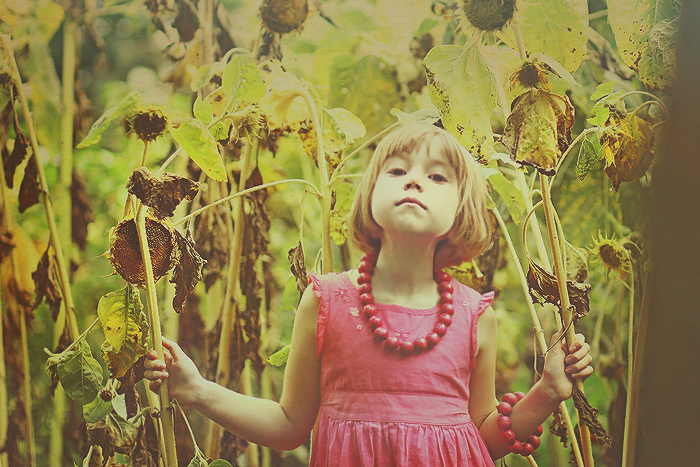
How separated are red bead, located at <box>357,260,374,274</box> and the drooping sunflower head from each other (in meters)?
0.41

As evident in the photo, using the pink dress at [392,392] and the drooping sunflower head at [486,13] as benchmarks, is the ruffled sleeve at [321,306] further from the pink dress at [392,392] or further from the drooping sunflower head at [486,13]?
the drooping sunflower head at [486,13]

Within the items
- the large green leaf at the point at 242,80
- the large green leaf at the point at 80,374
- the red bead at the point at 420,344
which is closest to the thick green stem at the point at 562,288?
the red bead at the point at 420,344

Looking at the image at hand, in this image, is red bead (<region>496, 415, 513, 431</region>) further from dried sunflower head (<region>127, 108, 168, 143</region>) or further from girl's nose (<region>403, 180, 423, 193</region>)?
dried sunflower head (<region>127, 108, 168, 143</region>)

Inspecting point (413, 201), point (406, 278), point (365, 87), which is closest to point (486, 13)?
point (365, 87)

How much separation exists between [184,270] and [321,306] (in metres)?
0.22

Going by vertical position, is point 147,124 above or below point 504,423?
above

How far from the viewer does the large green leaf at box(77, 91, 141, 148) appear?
0.88 metres

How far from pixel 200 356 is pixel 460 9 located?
27.9 inches

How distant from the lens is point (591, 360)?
2.81 feet

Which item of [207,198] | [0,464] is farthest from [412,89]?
[0,464]

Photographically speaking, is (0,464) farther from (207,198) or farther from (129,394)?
(207,198)

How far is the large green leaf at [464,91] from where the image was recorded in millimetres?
851

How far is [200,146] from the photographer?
33.9 inches

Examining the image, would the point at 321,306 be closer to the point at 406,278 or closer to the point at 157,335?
the point at 406,278
